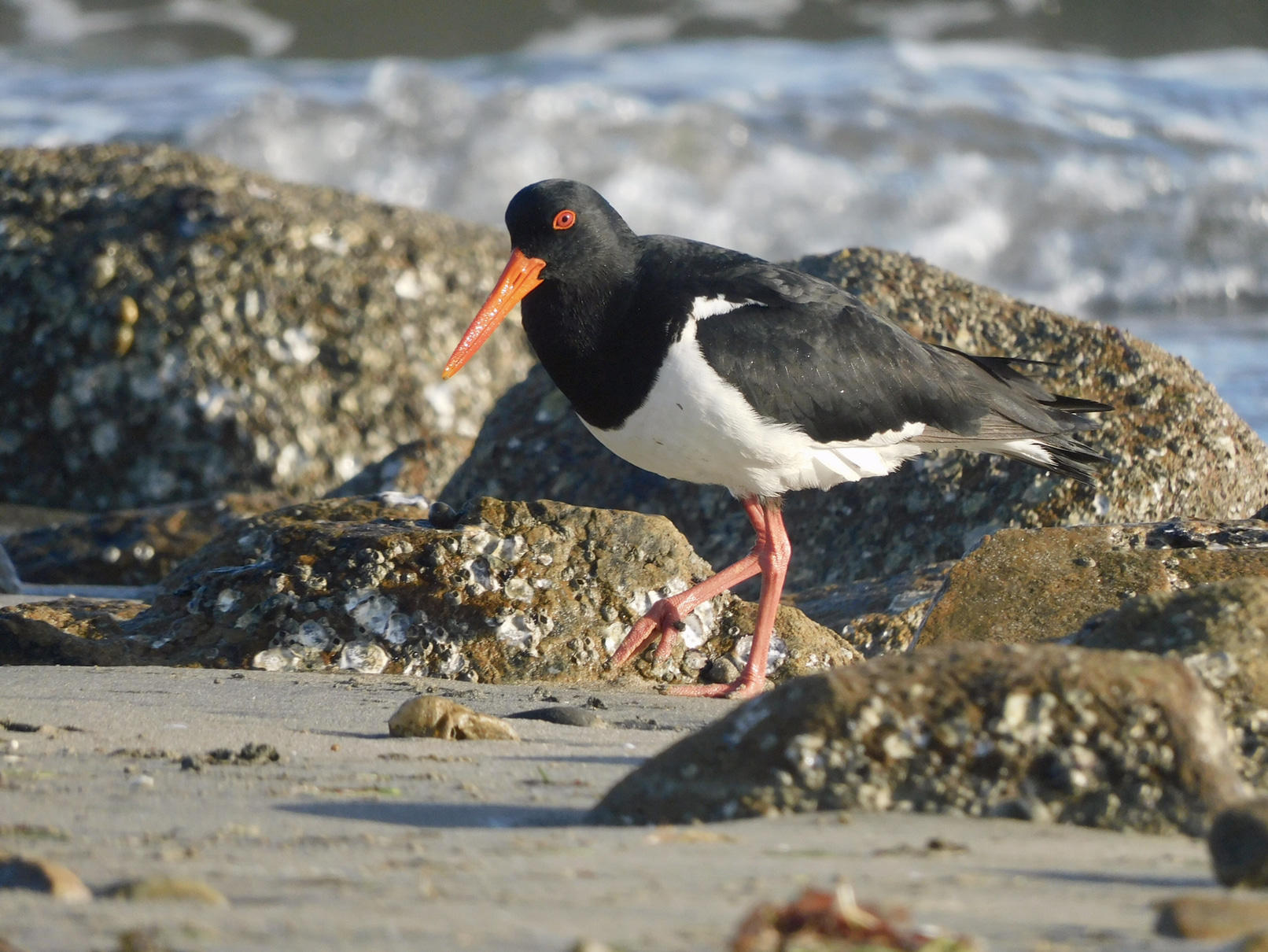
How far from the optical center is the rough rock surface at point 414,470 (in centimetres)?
766

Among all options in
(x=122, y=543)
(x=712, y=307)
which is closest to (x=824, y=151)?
(x=122, y=543)

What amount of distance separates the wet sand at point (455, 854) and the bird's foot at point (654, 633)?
1052mm

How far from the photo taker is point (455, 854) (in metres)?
2.41

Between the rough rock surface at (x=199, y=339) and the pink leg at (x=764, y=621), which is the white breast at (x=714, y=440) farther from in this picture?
the rough rock surface at (x=199, y=339)

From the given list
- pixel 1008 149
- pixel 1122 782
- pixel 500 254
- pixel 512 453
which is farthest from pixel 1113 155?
pixel 1122 782

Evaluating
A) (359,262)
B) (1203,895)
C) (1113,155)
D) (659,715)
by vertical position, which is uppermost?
(1113,155)

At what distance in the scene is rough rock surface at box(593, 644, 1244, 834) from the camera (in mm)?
2621

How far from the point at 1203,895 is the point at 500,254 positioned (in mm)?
7727

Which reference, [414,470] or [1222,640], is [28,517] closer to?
[414,470]

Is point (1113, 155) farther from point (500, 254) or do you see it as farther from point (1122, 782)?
point (1122, 782)

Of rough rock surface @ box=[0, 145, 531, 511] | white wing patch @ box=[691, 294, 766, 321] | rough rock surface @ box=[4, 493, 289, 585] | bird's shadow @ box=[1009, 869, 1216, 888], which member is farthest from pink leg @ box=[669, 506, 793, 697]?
rough rock surface @ box=[0, 145, 531, 511]

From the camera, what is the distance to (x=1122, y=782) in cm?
263

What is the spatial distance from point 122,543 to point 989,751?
17.0 ft

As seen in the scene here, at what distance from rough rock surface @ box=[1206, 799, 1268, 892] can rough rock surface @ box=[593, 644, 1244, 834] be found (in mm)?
390
